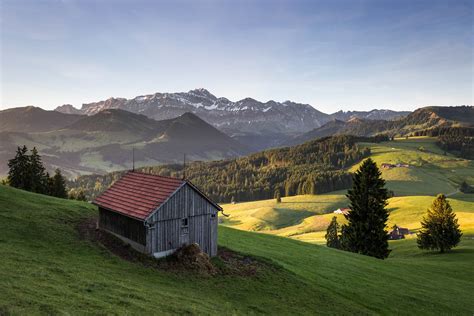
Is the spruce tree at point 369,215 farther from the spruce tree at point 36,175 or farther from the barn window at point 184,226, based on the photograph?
the spruce tree at point 36,175

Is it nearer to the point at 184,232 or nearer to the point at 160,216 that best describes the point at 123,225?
the point at 160,216

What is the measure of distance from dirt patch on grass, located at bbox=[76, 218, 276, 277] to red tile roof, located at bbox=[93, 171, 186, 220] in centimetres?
320

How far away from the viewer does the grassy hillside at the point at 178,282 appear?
20016 millimetres

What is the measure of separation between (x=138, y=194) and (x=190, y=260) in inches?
373

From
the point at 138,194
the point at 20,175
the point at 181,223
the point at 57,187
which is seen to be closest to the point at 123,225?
the point at 138,194

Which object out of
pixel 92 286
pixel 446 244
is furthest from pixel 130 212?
pixel 446 244

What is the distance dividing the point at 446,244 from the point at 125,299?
214 ft

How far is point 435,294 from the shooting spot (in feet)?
120

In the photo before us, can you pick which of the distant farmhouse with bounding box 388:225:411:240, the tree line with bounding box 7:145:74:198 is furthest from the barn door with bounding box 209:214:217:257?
the distant farmhouse with bounding box 388:225:411:240

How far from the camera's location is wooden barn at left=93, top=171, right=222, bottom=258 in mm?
32406

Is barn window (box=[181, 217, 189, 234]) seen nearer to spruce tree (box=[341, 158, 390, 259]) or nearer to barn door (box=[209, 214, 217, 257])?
barn door (box=[209, 214, 217, 257])

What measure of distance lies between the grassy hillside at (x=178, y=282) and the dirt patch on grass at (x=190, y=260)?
990mm

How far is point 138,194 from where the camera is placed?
119ft

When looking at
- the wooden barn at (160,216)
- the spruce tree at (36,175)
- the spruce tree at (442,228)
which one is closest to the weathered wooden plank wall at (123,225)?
the wooden barn at (160,216)
